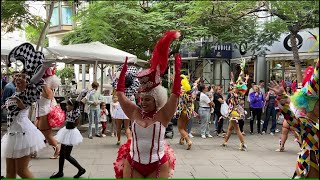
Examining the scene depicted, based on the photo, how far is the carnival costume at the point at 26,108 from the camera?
3.75m

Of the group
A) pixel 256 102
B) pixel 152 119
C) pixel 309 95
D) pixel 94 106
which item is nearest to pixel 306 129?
pixel 309 95

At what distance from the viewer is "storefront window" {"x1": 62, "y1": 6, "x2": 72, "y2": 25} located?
16.6ft

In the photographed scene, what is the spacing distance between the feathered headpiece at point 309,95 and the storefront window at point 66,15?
124 inches

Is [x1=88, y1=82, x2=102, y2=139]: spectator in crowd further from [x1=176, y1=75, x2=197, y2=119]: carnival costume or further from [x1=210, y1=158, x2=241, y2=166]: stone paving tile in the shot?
[x1=210, y1=158, x2=241, y2=166]: stone paving tile

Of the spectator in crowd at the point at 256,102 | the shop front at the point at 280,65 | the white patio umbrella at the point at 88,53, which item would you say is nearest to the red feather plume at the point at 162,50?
the white patio umbrella at the point at 88,53

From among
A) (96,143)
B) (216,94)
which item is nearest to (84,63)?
(96,143)

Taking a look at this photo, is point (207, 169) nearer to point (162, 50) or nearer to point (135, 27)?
point (162, 50)

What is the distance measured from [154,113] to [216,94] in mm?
7680

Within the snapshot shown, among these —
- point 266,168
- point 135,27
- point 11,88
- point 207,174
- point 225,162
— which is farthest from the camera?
point 135,27

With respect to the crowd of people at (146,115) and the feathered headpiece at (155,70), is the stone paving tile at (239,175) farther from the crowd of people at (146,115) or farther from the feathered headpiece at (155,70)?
the feathered headpiece at (155,70)

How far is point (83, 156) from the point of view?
7.25 metres

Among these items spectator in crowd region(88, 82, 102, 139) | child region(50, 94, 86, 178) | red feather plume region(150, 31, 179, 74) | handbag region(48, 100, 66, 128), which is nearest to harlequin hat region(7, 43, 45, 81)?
red feather plume region(150, 31, 179, 74)

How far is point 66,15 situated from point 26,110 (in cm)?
187

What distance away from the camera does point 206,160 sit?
7148 millimetres
